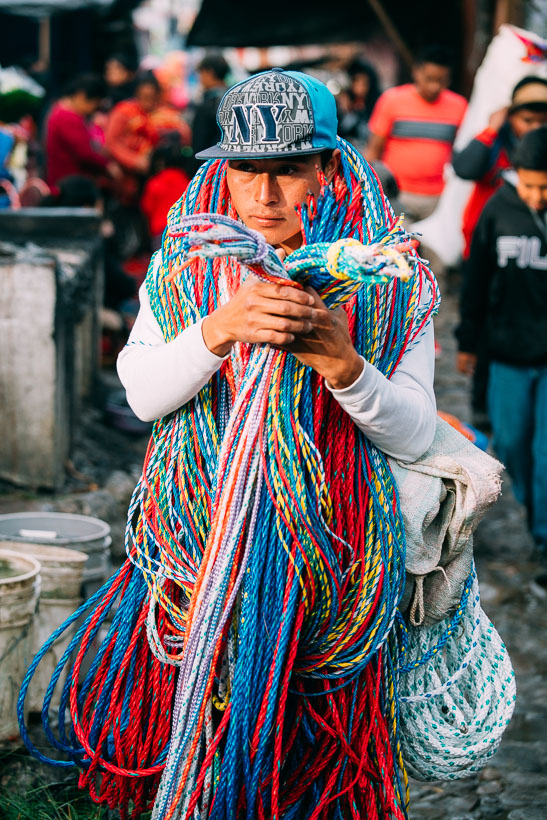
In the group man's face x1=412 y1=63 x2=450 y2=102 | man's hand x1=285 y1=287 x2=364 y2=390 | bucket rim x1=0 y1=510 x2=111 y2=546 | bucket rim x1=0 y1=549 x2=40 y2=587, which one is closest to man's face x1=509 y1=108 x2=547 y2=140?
man's face x1=412 y1=63 x2=450 y2=102

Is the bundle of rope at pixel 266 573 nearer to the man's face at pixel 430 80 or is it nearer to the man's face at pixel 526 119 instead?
the man's face at pixel 526 119

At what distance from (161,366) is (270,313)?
30 centimetres

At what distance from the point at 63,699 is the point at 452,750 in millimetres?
894

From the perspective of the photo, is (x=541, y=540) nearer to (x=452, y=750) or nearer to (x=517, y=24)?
(x=452, y=750)

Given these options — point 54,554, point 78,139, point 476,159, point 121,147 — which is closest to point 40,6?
point 121,147

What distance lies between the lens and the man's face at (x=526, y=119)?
607 centimetres

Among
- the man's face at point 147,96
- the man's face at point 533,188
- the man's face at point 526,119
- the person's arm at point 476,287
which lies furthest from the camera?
the man's face at point 147,96

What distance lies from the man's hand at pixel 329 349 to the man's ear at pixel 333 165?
0.36 meters

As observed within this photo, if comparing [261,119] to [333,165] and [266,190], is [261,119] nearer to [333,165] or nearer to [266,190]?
[266,190]

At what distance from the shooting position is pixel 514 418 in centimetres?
513

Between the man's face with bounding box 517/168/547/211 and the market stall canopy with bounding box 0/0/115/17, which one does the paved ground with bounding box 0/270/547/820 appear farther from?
the market stall canopy with bounding box 0/0/115/17

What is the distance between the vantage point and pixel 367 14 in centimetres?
1349

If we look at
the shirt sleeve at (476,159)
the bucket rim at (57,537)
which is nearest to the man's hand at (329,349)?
the bucket rim at (57,537)

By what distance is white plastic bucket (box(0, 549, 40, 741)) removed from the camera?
3182 millimetres
